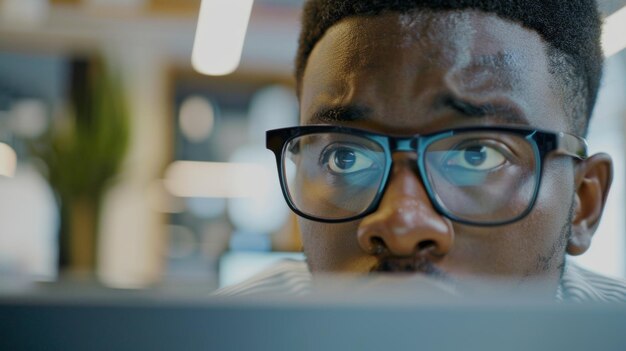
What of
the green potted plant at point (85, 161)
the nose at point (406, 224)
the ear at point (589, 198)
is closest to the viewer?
the nose at point (406, 224)

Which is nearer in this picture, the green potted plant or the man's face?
the man's face

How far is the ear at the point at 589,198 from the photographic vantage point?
580mm

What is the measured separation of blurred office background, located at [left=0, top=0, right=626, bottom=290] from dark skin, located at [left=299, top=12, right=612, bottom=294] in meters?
2.67

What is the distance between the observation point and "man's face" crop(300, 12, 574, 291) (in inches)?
18.6

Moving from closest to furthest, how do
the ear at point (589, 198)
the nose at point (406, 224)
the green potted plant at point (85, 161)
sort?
the nose at point (406, 224) → the ear at point (589, 198) → the green potted plant at point (85, 161)

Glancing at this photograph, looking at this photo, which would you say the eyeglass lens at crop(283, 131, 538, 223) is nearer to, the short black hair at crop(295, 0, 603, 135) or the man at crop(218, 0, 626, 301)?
the man at crop(218, 0, 626, 301)

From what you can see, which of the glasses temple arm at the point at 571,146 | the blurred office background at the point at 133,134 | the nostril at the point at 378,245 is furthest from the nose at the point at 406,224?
the blurred office background at the point at 133,134

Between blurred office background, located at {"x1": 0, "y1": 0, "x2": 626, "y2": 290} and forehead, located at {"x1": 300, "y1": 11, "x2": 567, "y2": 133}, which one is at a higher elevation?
blurred office background, located at {"x1": 0, "y1": 0, "x2": 626, "y2": 290}

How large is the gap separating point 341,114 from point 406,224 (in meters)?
0.13

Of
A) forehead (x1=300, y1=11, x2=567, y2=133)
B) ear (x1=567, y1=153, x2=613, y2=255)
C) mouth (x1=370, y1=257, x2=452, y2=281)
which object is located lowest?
mouth (x1=370, y1=257, x2=452, y2=281)

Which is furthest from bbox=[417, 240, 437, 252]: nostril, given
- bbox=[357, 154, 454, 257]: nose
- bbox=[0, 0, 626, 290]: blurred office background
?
bbox=[0, 0, 626, 290]: blurred office background

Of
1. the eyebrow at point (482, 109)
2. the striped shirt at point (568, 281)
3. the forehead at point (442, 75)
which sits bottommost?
the striped shirt at point (568, 281)

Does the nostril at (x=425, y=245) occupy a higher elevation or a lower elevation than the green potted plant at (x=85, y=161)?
lower

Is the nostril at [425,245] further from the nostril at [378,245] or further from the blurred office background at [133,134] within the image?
the blurred office background at [133,134]
